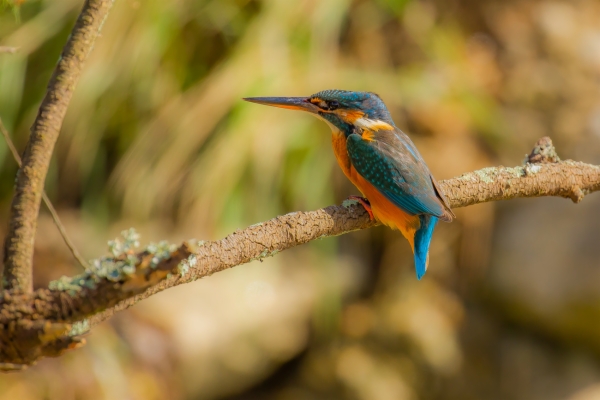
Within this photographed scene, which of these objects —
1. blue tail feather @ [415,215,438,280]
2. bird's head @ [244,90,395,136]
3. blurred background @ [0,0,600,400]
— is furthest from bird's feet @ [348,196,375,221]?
blurred background @ [0,0,600,400]

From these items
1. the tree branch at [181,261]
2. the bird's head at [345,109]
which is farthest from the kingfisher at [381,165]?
the tree branch at [181,261]

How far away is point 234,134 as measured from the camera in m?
3.16

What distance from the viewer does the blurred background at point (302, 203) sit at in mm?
3191

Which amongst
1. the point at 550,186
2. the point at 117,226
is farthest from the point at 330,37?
the point at 550,186

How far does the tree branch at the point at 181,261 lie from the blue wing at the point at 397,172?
0.08 m

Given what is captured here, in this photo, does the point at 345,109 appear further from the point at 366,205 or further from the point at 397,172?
the point at 366,205

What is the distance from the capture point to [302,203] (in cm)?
338

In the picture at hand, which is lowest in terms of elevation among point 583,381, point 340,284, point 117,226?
point 583,381

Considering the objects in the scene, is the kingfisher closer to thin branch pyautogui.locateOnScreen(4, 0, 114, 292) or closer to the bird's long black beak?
the bird's long black beak

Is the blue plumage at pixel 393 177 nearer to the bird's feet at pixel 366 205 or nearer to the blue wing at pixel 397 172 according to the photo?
the blue wing at pixel 397 172

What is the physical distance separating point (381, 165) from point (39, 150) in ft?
3.55

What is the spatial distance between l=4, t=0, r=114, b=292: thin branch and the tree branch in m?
0.06

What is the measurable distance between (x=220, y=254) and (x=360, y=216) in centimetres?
52

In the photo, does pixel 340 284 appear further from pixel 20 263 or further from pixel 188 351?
pixel 20 263
